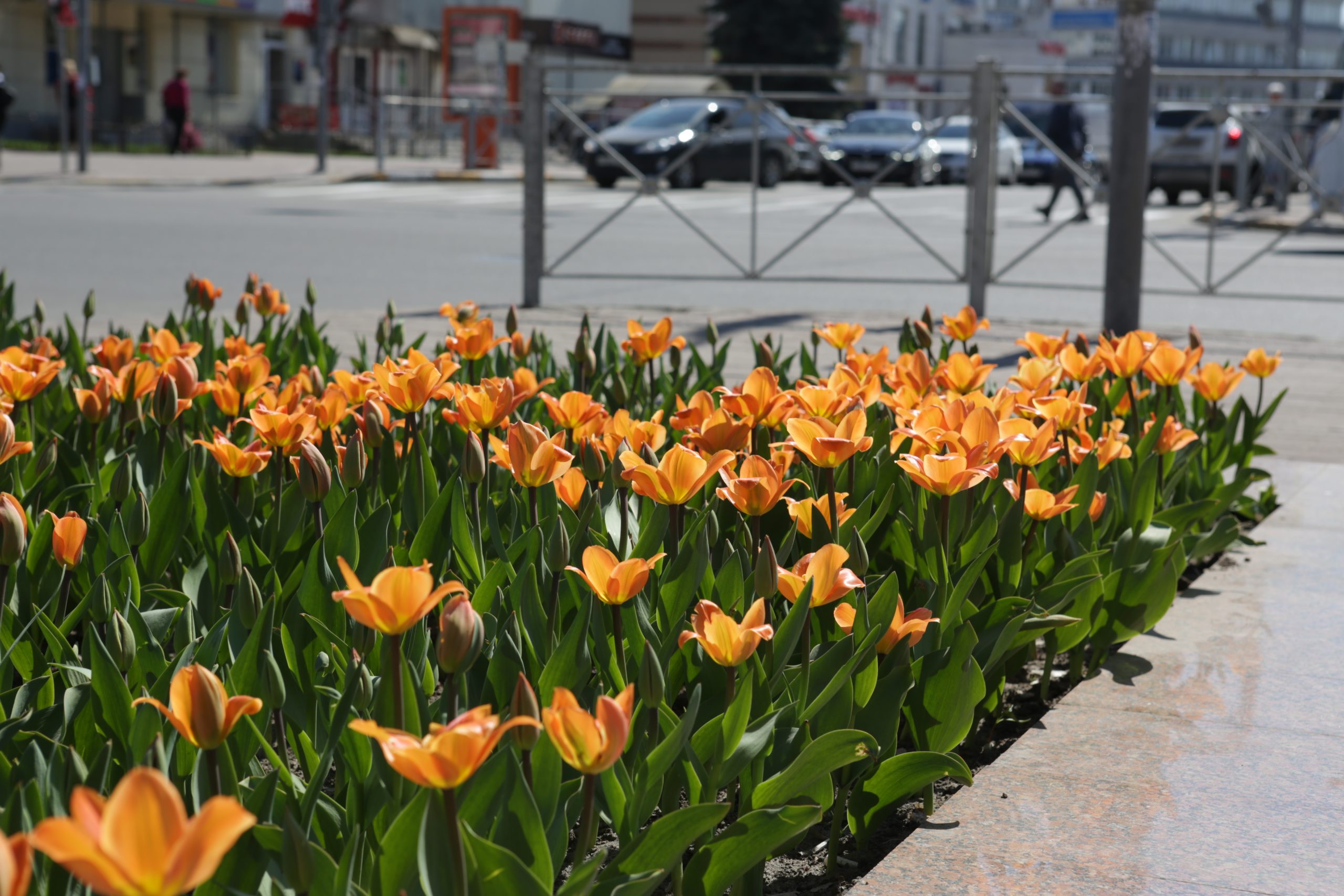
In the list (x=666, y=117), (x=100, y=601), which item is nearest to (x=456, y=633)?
(x=100, y=601)

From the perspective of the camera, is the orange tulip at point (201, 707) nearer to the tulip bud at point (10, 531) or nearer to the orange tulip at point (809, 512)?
the tulip bud at point (10, 531)

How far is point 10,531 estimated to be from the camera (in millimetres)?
2195

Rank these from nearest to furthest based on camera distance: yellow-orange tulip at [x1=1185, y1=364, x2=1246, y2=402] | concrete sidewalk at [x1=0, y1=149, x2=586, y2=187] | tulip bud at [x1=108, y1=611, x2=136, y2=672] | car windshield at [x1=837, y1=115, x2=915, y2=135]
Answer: tulip bud at [x1=108, y1=611, x2=136, y2=672]
yellow-orange tulip at [x1=1185, y1=364, x2=1246, y2=402]
concrete sidewalk at [x1=0, y1=149, x2=586, y2=187]
car windshield at [x1=837, y1=115, x2=915, y2=135]

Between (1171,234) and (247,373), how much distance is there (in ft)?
57.8

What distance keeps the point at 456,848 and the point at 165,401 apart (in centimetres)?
185

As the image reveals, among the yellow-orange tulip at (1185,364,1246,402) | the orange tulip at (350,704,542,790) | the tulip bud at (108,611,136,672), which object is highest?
the yellow-orange tulip at (1185,364,1246,402)

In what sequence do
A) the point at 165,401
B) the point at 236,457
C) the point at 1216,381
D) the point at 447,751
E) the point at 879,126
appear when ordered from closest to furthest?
the point at 447,751, the point at 236,457, the point at 165,401, the point at 1216,381, the point at 879,126

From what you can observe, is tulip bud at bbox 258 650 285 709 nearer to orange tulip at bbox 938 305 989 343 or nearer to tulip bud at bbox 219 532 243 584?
tulip bud at bbox 219 532 243 584

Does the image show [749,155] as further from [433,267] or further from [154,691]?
[154,691]

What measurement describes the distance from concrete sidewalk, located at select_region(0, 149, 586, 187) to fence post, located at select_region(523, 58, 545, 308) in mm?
15337

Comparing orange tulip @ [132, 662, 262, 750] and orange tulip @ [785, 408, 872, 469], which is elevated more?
orange tulip @ [785, 408, 872, 469]

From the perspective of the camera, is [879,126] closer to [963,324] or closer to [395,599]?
[963,324]

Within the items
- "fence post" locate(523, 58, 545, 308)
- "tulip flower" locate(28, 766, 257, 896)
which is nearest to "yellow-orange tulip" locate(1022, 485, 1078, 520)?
"tulip flower" locate(28, 766, 257, 896)

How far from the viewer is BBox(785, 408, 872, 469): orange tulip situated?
2.54m
